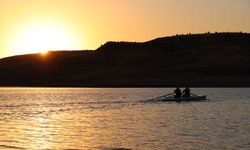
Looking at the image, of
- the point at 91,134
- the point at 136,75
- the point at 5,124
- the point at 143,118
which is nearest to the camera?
the point at 91,134

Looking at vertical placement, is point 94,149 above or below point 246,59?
below

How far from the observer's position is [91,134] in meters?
33.9

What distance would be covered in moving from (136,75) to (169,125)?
135664 millimetres

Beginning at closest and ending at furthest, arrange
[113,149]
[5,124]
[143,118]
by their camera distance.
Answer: [113,149]
[5,124]
[143,118]

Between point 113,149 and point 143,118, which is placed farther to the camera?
point 143,118

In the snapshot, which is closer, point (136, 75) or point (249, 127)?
point (249, 127)

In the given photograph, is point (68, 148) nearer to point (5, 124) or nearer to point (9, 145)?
point (9, 145)

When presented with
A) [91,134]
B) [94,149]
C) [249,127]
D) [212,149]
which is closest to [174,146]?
[212,149]

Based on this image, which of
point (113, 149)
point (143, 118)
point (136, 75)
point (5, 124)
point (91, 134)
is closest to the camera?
point (113, 149)

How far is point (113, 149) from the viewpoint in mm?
27625

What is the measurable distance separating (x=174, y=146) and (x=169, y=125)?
33.1ft

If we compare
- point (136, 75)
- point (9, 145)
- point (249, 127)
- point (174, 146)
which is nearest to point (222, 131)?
point (249, 127)

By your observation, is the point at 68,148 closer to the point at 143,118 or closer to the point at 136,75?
the point at 143,118

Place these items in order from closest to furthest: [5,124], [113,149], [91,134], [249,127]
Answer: [113,149]
[91,134]
[249,127]
[5,124]
